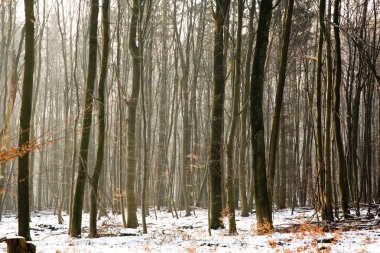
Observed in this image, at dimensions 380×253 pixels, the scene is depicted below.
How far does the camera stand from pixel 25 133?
8562 millimetres

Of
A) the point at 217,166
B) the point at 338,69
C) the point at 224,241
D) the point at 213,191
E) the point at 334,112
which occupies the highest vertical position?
the point at 338,69

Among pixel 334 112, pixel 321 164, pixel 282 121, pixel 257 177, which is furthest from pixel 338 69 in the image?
pixel 282 121

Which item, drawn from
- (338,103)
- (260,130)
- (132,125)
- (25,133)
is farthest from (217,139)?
(25,133)

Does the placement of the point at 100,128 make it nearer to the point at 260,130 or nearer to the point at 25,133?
the point at 25,133

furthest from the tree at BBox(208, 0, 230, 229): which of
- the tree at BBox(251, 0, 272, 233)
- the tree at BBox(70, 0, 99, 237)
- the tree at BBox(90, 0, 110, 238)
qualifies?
the tree at BBox(70, 0, 99, 237)

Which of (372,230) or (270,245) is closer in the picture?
(270,245)

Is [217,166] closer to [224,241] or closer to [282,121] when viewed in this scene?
[224,241]

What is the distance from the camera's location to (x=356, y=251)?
257 inches

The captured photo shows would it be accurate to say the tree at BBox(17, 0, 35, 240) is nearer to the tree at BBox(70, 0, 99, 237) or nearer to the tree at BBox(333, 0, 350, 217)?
the tree at BBox(70, 0, 99, 237)

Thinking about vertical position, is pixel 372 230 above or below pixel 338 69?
below

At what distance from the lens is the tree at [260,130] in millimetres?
9172

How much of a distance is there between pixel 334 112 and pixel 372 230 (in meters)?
3.94

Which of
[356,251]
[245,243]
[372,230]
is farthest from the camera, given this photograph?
[372,230]

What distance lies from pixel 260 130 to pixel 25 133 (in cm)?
543
